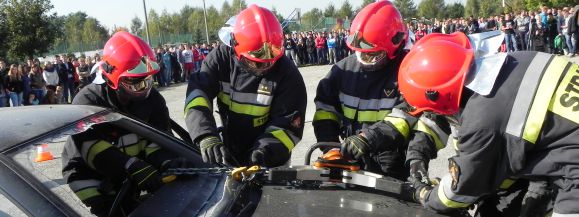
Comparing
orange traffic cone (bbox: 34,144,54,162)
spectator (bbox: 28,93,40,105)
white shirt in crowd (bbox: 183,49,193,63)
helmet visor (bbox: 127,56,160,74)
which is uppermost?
helmet visor (bbox: 127,56,160,74)

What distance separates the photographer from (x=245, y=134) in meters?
3.21

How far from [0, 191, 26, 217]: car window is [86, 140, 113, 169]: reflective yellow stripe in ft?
3.06

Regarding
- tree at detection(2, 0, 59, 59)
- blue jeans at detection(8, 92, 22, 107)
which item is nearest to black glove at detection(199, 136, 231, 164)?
blue jeans at detection(8, 92, 22, 107)

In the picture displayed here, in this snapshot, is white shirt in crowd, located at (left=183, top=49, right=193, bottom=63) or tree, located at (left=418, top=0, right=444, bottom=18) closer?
white shirt in crowd, located at (left=183, top=49, right=193, bottom=63)

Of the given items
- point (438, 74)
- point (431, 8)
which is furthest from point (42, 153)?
point (431, 8)

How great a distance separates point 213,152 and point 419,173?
1042 mm

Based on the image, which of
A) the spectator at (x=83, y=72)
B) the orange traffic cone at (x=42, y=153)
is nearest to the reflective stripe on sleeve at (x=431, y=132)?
the orange traffic cone at (x=42, y=153)

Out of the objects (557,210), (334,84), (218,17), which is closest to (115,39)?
(334,84)

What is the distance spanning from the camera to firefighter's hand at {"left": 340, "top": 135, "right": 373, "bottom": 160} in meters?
2.73

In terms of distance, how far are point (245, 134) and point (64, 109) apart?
3.53 feet

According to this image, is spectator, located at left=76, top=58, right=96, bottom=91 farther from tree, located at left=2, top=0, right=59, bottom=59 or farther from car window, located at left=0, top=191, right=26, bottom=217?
car window, located at left=0, top=191, right=26, bottom=217

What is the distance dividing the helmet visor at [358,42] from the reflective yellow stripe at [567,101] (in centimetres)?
124

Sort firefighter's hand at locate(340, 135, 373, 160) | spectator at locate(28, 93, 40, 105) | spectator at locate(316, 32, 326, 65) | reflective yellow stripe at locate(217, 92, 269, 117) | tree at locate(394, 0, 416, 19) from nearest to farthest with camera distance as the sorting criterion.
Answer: firefighter's hand at locate(340, 135, 373, 160) < reflective yellow stripe at locate(217, 92, 269, 117) < spectator at locate(28, 93, 40, 105) < spectator at locate(316, 32, 326, 65) < tree at locate(394, 0, 416, 19)

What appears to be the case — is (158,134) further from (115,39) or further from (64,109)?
(115,39)
